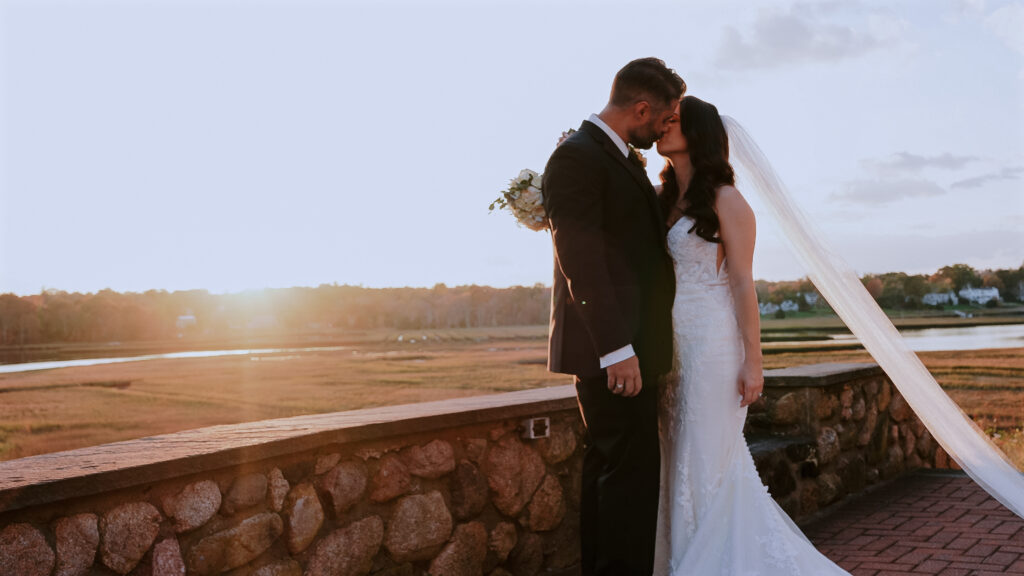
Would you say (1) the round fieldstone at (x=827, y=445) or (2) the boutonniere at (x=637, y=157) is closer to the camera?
(2) the boutonniere at (x=637, y=157)

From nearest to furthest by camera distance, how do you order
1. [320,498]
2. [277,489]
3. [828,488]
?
1. [277,489]
2. [320,498]
3. [828,488]

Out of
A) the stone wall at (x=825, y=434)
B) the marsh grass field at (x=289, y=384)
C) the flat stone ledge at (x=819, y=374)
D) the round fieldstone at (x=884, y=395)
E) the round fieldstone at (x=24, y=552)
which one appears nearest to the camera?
the round fieldstone at (x=24, y=552)

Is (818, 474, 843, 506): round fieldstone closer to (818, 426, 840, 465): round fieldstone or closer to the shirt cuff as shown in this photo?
(818, 426, 840, 465): round fieldstone

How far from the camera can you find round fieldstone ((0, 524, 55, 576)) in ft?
5.88

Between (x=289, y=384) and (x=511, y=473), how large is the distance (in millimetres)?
30855

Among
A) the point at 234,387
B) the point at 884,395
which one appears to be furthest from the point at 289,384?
the point at 884,395

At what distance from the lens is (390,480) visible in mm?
2742

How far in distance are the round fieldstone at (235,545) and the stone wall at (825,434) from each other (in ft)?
9.38

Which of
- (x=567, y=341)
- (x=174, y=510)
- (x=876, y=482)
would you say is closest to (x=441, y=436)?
(x=567, y=341)

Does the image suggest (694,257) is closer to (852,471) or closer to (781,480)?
(781,480)

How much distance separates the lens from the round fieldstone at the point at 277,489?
2396 mm

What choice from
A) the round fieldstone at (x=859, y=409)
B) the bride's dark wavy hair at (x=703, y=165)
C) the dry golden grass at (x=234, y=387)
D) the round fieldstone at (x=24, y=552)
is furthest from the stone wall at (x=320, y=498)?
the dry golden grass at (x=234, y=387)

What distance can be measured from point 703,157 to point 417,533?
1.81 meters

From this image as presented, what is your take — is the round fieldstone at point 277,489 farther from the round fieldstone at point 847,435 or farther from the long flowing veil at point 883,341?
the round fieldstone at point 847,435
